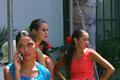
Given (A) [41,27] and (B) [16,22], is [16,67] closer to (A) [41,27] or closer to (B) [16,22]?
(A) [41,27]

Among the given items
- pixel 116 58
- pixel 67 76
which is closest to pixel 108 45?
pixel 116 58

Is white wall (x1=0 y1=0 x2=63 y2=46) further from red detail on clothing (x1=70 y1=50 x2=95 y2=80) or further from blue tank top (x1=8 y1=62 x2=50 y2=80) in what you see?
blue tank top (x1=8 y1=62 x2=50 y2=80)

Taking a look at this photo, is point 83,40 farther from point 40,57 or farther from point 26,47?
point 26,47

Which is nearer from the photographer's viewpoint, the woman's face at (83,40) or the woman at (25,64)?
the woman at (25,64)

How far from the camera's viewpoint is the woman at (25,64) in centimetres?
348

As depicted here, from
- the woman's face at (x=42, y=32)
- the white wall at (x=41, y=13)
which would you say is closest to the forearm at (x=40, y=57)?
the woman's face at (x=42, y=32)

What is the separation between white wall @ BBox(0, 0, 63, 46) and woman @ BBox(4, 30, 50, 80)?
8.10 meters

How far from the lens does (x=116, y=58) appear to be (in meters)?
12.2

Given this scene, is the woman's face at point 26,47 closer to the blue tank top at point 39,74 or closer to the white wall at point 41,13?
the blue tank top at point 39,74

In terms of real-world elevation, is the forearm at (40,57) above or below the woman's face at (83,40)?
below

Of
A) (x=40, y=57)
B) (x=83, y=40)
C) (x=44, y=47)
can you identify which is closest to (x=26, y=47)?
(x=40, y=57)

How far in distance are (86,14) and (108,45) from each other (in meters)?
4.91

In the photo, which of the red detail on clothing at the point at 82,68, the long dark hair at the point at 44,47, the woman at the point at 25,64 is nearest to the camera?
the woman at the point at 25,64

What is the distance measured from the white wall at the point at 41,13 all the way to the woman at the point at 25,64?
810 centimetres
